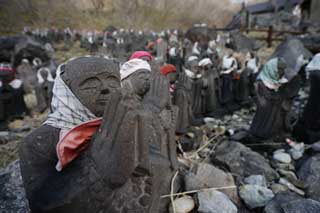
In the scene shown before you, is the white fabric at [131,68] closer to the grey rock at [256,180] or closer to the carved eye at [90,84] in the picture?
the carved eye at [90,84]

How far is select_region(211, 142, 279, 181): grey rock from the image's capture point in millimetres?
3783

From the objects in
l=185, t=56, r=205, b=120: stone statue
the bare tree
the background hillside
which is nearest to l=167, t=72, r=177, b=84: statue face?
l=185, t=56, r=205, b=120: stone statue

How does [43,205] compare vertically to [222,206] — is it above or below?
above

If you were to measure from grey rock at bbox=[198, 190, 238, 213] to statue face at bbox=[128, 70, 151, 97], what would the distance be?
121 cm

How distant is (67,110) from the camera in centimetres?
151

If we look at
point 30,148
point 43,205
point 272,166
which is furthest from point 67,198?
point 272,166

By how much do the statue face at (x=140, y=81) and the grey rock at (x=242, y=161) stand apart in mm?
2211

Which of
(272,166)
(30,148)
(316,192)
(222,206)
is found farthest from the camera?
(272,166)

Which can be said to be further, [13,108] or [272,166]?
[13,108]

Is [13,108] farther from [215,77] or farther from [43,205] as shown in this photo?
[43,205]

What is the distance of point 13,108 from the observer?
26.1 feet

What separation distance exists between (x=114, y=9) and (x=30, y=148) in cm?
3414

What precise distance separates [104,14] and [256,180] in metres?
35.9

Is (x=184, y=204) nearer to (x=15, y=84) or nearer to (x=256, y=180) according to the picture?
(x=256, y=180)
